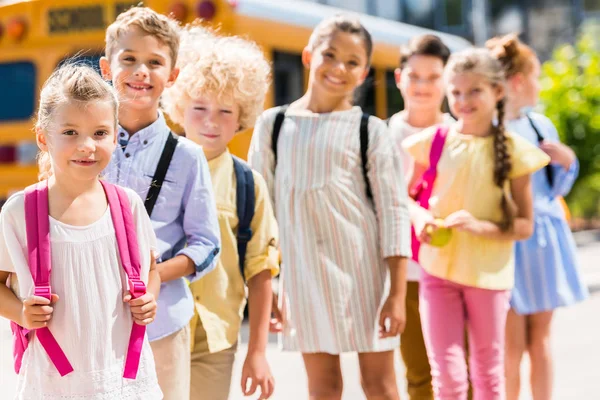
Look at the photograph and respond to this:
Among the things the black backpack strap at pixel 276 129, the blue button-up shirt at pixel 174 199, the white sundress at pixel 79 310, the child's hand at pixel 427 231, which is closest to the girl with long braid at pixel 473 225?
the child's hand at pixel 427 231

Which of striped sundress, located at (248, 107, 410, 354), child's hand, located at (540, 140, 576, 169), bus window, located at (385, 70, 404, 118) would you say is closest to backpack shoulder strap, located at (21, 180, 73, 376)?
striped sundress, located at (248, 107, 410, 354)

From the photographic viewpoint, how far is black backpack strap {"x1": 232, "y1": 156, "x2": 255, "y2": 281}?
11.5 feet

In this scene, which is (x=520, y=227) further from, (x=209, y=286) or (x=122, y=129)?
(x=122, y=129)

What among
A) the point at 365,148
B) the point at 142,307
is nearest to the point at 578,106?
the point at 365,148

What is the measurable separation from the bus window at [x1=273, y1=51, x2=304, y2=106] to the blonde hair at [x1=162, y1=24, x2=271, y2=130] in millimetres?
5268

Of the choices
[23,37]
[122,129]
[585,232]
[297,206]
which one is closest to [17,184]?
[23,37]

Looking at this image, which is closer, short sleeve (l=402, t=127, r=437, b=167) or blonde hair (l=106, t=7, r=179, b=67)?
blonde hair (l=106, t=7, r=179, b=67)

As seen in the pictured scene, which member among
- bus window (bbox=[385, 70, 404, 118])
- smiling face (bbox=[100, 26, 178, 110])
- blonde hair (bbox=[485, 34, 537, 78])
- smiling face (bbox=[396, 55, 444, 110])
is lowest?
smiling face (bbox=[100, 26, 178, 110])

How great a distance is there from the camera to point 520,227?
4.46 meters

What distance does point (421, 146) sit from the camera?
4.68m

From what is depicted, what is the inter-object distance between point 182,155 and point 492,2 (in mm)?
40250

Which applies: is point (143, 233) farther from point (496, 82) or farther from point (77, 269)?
point (496, 82)

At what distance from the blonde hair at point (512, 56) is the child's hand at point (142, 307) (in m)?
3.01

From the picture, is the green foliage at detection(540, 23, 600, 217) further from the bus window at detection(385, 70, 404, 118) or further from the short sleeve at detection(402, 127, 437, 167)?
the short sleeve at detection(402, 127, 437, 167)
